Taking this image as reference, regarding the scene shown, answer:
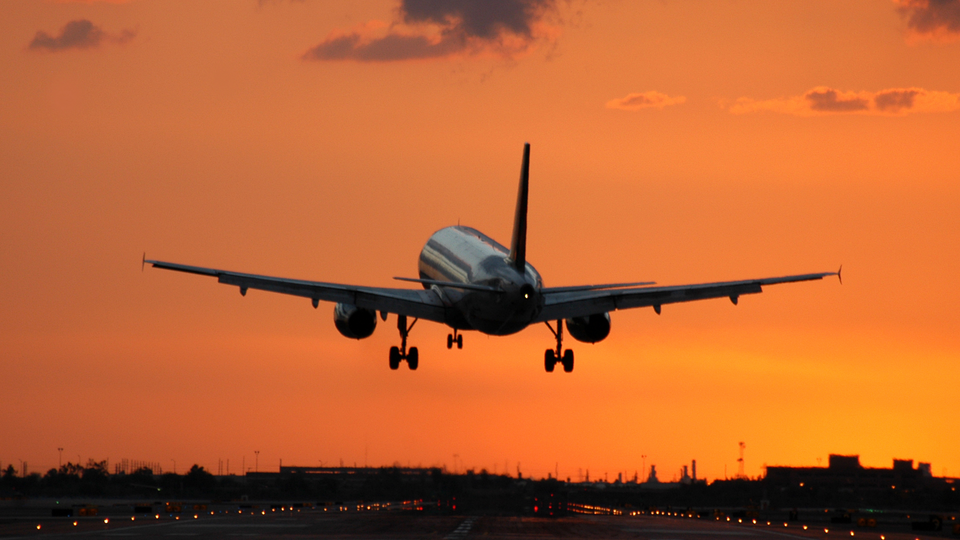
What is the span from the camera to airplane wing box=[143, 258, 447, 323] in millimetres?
56438

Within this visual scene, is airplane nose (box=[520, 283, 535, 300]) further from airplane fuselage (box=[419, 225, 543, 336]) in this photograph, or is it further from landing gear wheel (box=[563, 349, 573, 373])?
landing gear wheel (box=[563, 349, 573, 373])

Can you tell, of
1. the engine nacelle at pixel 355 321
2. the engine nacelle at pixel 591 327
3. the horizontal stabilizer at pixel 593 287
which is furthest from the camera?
the engine nacelle at pixel 591 327

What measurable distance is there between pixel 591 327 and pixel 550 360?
3034 millimetres

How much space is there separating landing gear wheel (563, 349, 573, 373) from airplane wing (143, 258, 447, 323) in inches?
290

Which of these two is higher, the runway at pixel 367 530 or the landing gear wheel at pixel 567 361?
the landing gear wheel at pixel 567 361

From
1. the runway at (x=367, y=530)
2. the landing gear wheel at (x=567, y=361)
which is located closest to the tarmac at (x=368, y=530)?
the runway at (x=367, y=530)

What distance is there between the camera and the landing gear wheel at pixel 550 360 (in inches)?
2645

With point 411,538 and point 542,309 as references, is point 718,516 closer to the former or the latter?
point 542,309

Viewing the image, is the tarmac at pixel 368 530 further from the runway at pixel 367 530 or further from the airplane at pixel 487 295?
the airplane at pixel 487 295

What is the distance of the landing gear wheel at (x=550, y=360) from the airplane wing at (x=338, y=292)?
6582mm

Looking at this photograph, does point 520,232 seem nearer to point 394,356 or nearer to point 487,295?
point 487,295

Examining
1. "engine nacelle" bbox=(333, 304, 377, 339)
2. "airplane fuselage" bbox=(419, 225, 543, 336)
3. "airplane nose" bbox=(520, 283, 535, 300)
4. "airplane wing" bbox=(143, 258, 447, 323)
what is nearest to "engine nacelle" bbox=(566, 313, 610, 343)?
"airplane fuselage" bbox=(419, 225, 543, 336)

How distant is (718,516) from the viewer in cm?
9950

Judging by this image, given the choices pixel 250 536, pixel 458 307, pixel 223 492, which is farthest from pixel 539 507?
pixel 223 492
